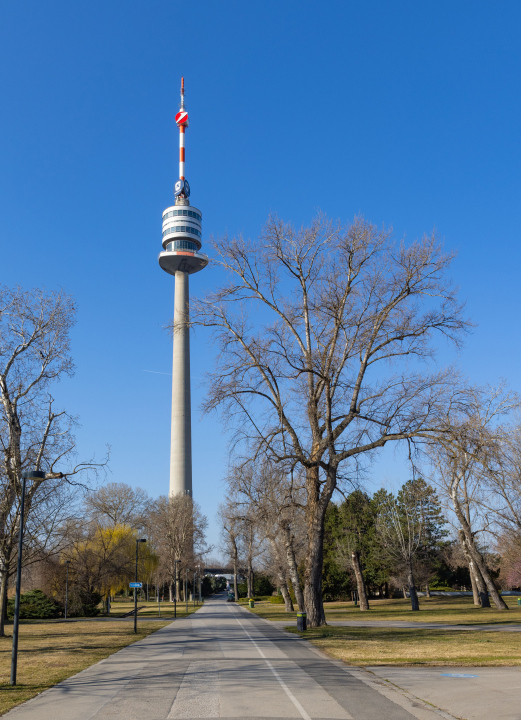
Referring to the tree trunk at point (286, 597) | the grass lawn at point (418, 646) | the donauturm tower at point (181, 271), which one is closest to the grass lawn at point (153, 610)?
the tree trunk at point (286, 597)

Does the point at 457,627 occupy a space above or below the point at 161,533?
below

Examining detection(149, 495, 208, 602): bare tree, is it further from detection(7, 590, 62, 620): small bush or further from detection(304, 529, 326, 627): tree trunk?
detection(304, 529, 326, 627): tree trunk

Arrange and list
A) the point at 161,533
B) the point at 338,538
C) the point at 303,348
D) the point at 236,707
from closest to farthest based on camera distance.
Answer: the point at 236,707 → the point at 303,348 → the point at 338,538 → the point at 161,533

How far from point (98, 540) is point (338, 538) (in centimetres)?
2499

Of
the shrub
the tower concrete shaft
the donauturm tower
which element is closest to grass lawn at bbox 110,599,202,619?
the shrub

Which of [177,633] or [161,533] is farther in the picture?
[161,533]

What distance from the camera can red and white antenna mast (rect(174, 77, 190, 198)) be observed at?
356 ft

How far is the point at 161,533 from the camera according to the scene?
71.9 metres

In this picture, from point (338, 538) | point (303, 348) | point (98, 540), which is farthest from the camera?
point (338, 538)

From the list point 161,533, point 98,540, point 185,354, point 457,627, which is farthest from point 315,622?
point 185,354

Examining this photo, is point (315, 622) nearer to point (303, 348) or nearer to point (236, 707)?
point (303, 348)

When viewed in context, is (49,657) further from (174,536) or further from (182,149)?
(182,149)

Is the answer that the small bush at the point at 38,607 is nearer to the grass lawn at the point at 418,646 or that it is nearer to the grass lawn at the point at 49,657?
the grass lawn at the point at 49,657

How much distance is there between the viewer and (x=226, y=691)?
11.6m
